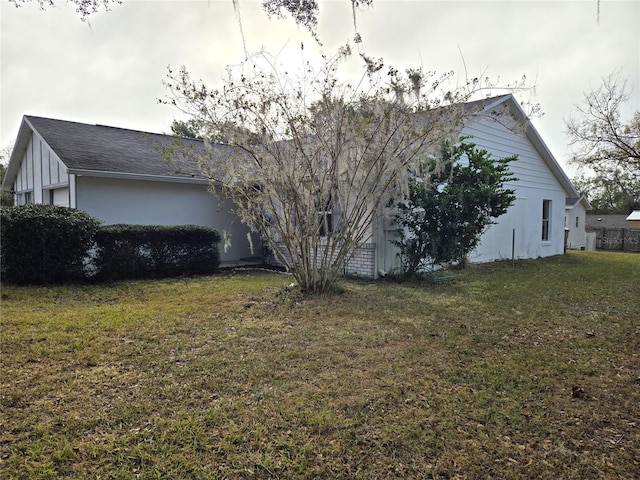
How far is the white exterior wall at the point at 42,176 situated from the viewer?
9898 millimetres

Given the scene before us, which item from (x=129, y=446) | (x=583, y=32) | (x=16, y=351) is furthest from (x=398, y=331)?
(x=583, y=32)

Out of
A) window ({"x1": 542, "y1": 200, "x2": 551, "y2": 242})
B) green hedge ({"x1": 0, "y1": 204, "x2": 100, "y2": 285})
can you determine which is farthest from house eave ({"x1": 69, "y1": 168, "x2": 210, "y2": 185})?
window ({"x1": 542, "y1": 200, "x2": 551, "y2": 242})

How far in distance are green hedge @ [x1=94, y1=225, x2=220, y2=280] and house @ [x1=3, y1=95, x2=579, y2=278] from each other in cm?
116

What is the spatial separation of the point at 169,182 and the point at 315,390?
889cm

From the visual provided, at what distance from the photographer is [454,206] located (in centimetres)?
814

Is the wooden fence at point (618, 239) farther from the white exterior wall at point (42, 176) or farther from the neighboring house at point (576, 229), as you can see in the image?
the white exterior wall at point (42, 176)

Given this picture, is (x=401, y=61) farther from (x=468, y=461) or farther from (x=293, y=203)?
(x=468, y=461)

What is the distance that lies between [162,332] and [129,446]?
7.56ft

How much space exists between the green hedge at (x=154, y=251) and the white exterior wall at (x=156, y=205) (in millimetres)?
686

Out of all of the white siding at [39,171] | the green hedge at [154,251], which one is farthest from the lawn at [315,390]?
the white siding at [39,171]

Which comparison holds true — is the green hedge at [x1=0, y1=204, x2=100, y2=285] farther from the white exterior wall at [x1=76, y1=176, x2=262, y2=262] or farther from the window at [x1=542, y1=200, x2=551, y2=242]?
the window at [x1=542, y1=200, x2=551, y2=242]

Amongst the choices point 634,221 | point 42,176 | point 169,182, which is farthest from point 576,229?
point 42,176

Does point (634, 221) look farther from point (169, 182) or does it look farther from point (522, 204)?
point (169, 182)

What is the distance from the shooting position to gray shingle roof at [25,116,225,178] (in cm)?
929
